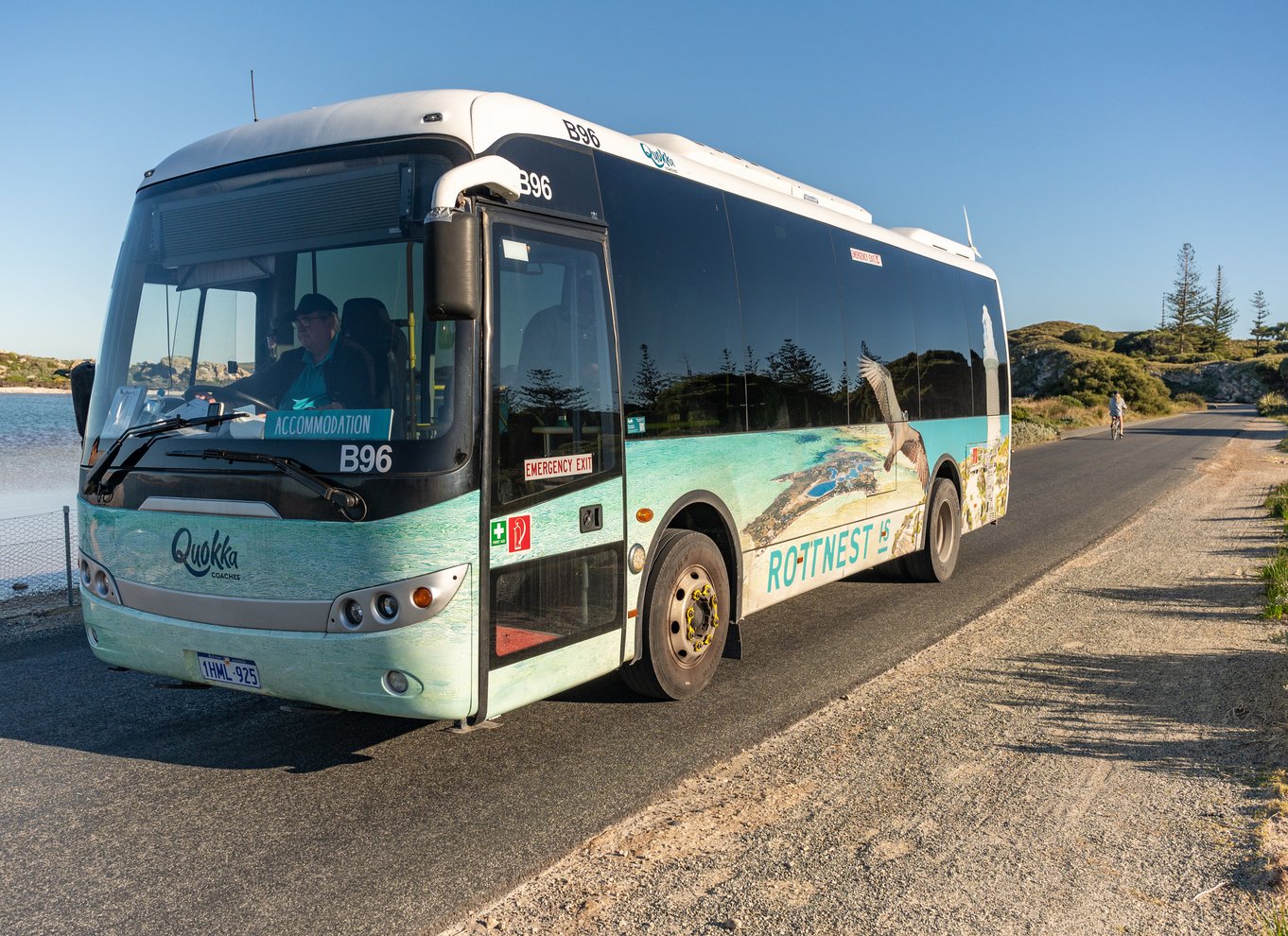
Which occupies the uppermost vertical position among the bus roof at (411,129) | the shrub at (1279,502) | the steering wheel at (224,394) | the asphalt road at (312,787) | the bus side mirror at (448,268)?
the bus roof at (411,129)

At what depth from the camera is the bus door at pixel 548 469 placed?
4820 mm

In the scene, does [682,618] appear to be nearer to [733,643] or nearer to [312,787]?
[733,643]

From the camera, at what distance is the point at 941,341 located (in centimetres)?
1039

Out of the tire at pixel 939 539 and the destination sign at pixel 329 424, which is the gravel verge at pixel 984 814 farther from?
the tire at pixel 939 539

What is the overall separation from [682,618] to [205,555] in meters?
2.72

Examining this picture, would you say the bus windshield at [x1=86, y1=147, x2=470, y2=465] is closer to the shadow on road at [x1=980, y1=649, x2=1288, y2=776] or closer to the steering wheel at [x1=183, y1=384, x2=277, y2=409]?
the steering wheel at [x1=183, y1=384, x2=277, y2=409]

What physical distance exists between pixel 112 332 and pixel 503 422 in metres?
2.33

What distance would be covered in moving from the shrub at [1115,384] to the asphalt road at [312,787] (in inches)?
2541

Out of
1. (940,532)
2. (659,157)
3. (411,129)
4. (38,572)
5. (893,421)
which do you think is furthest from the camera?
(38,572)

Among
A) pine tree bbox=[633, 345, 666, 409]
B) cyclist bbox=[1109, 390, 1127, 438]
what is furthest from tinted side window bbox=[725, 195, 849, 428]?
cyclist bbox=[1109, 390, 1127, 438]

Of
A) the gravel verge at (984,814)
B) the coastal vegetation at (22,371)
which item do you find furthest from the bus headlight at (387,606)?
the coastal vegetation at (22,371)

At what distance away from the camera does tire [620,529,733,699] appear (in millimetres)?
5996

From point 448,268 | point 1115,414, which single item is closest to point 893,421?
point 448,268

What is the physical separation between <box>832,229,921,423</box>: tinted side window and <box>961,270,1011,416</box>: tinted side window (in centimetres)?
194
